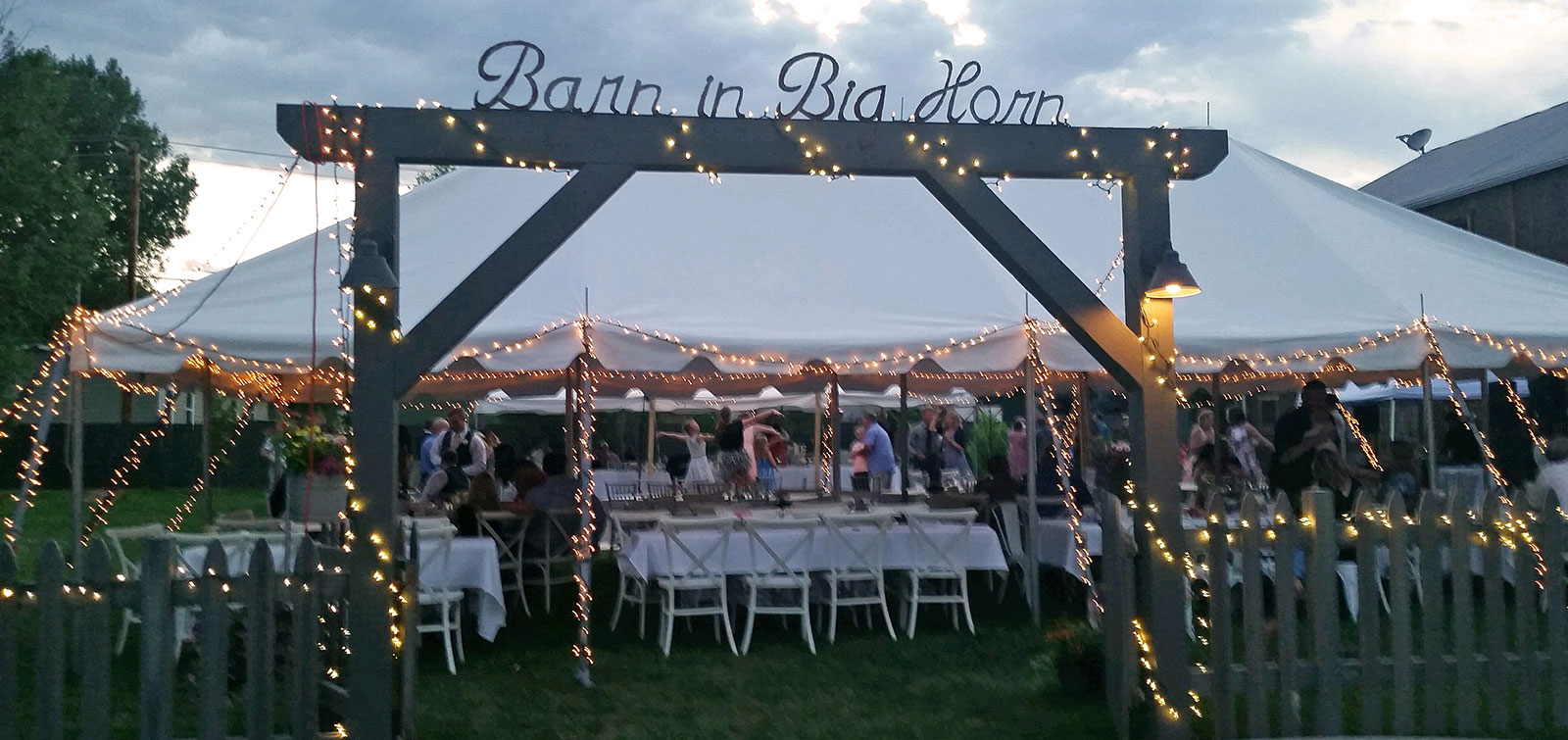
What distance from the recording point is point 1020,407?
36.8m

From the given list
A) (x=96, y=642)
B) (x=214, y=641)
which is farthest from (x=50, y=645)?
(x=214, y=641)

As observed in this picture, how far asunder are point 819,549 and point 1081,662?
2.41 meters

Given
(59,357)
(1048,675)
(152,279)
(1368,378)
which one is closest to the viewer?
(1048,675)

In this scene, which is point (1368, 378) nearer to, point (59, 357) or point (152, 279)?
point (59, 357)

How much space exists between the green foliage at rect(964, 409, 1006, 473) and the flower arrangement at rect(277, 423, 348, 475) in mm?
19197

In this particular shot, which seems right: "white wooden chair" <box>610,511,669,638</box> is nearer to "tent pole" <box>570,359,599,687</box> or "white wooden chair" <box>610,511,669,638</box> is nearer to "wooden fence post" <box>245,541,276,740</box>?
"tent pole" <box>570,359,599,687</box>

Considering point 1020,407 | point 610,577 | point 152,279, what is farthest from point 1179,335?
point 152,279

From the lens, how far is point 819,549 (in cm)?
836

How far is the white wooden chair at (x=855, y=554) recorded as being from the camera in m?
8.28

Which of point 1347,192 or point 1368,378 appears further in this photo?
point 1368,378

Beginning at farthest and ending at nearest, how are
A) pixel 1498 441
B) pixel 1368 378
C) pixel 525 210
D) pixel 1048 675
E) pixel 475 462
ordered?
pixel 1498 441, pixel 475 462, pixel 1368 378, pixel 525 210, pixel 1048 675

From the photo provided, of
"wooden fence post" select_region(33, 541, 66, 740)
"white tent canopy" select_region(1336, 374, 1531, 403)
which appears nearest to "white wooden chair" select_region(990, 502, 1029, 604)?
"wooden fence post" select_region(33, 541, 66, 740)

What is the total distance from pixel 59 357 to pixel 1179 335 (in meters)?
7.11

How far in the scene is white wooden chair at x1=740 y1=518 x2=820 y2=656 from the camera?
316 inches
